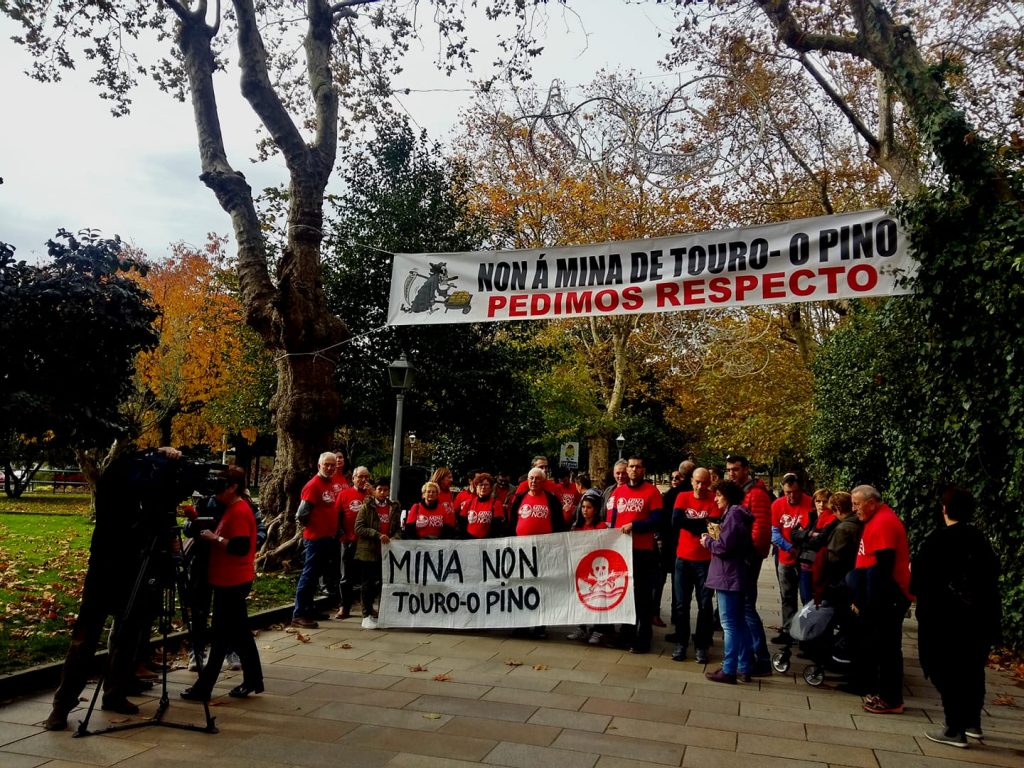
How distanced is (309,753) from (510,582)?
396 cm

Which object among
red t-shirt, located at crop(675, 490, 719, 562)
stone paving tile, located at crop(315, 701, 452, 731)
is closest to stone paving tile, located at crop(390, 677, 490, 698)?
stone paving tile, located at crop(315, 701, 452, 731)

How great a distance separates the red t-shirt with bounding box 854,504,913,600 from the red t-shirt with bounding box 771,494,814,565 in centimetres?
253

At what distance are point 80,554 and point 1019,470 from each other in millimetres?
13973

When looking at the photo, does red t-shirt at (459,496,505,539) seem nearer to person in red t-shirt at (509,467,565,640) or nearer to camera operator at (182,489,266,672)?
person in red t-shirt at (509,467,565,640)

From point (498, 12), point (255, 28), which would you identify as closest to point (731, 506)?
point (498, 12)

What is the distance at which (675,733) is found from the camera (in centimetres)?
558

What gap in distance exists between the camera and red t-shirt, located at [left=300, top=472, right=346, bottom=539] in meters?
9.41

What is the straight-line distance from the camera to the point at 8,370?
6582 mm

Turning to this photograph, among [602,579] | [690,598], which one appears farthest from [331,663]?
[690,598]

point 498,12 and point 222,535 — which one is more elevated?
point 498,12

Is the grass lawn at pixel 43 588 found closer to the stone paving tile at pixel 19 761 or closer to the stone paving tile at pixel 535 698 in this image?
the stone paving tile at pixel 19 761

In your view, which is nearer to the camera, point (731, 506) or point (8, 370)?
point (8, 370)

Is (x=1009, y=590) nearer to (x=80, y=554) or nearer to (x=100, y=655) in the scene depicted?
(x=100, y=655)

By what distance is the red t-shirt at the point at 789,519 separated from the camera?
9.03m
